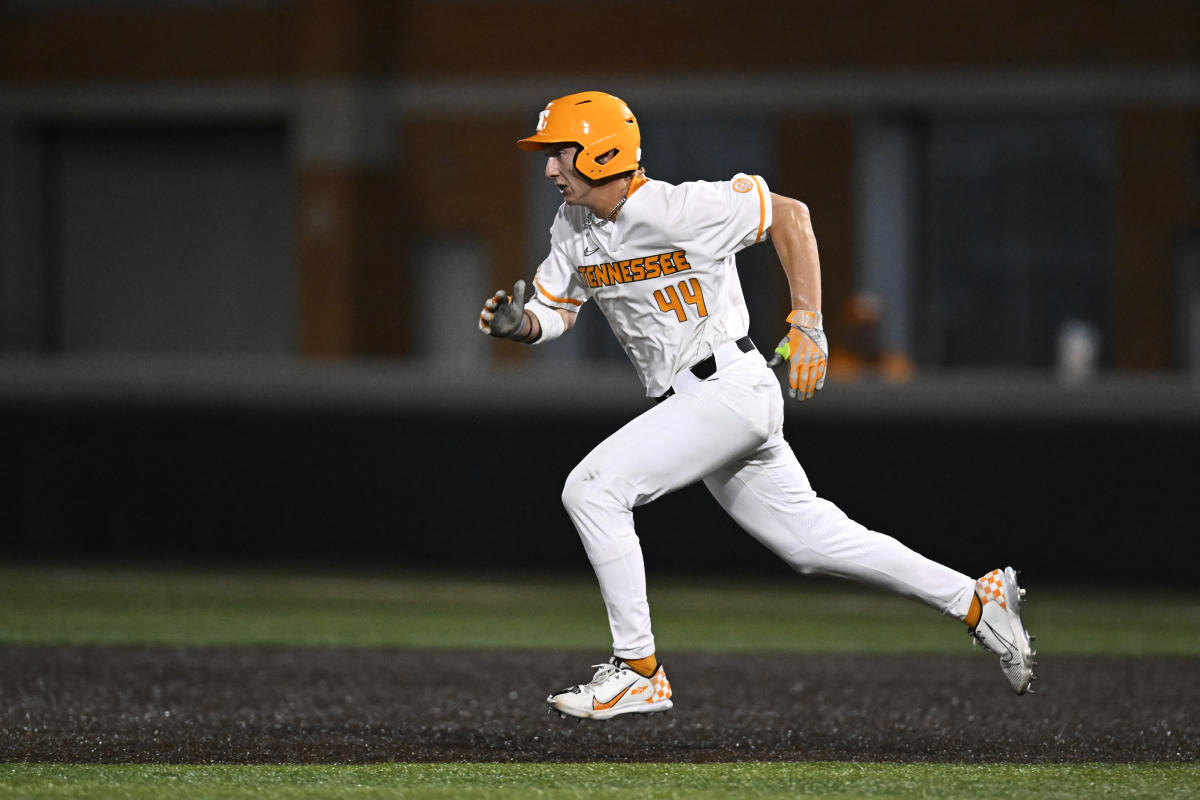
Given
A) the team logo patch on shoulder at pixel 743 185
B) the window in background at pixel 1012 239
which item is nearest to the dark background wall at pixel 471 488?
the team logo patch on shoulder at pixel 743 185

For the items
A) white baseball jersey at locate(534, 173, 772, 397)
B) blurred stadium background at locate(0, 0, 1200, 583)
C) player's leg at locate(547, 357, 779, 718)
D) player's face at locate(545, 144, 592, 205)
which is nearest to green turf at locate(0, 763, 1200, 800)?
player's leg at locate(547, 357, 779, 718)

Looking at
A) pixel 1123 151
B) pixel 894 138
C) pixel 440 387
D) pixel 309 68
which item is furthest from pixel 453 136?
pixel 440 387

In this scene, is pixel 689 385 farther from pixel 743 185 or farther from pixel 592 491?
pixel 743 185

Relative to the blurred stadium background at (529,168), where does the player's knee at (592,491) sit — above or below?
below

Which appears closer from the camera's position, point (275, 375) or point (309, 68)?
point (275, 375)

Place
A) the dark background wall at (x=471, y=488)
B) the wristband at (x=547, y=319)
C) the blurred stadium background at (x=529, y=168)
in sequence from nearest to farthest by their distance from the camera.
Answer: the wristband at (x=547, y=319)
the dark background wall at (x=471, y=488)
the blurred stadium background at (x=529, y=168)

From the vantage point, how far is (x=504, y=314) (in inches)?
226

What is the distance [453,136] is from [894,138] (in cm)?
548

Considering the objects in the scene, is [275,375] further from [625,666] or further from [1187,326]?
[1187,326]

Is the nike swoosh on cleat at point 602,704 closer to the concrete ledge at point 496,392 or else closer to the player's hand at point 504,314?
the player's hand at point 504,314

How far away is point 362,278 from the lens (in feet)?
71.7

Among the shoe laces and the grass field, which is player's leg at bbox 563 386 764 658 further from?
the grass field

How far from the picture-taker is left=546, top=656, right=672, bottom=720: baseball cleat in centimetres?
551

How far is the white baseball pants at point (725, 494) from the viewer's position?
5.59 metres
